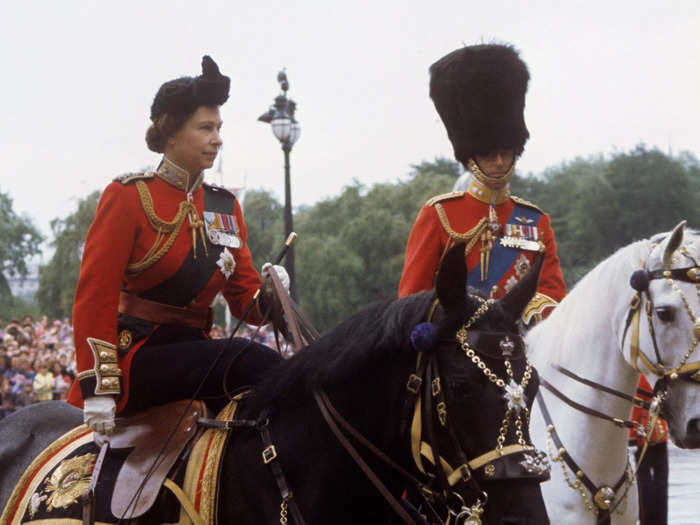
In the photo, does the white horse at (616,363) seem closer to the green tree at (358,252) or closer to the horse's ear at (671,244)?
the horse's ear at (671,244)

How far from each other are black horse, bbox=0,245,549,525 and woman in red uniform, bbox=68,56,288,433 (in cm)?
32

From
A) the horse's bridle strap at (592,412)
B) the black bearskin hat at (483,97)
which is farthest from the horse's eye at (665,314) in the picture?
the black bearskin hat at (483,97)

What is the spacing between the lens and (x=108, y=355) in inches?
148

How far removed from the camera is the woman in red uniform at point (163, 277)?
3.78 metres

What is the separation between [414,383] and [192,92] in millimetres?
1705

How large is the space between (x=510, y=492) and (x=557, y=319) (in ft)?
8.42

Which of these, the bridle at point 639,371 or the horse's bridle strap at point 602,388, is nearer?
the bridle at point 639,371

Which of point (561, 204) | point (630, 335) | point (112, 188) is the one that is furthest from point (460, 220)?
point (561, 204)

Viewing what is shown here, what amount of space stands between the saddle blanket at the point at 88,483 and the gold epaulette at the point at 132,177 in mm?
1055

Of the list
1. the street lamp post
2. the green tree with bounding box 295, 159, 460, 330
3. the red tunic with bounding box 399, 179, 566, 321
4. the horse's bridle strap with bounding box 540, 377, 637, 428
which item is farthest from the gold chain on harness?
the green tree with bounding box 295, 159, 460, 330

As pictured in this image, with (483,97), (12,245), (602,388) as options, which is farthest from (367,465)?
(12,245)

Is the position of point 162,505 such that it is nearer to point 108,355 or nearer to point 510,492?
point 108,355

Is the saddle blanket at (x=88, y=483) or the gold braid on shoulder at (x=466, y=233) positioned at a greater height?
the gold braid on shoulder at (x=466, y=233)

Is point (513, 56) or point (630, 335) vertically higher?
point (513, 56)
